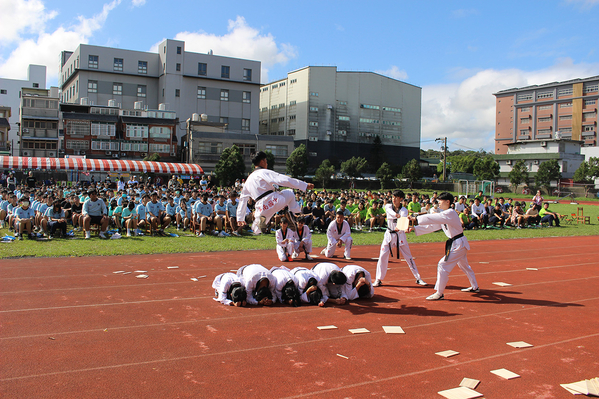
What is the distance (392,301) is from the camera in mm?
8172

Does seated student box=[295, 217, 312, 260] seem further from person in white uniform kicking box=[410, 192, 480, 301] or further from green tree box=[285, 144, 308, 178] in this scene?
green tree box=[285, 144, 308, 178]

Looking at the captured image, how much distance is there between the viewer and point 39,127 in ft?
201

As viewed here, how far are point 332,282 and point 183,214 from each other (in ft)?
37.7

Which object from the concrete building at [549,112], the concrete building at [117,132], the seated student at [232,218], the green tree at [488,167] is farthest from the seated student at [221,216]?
the concrete building at [549,112]

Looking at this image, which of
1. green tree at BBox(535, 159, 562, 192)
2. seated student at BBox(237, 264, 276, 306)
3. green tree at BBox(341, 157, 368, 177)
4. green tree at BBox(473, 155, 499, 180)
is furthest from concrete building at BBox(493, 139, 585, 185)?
seated student at BBox(237, 264, 276, 306)

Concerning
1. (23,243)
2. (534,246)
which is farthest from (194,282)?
(534,246)

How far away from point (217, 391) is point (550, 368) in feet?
13.3

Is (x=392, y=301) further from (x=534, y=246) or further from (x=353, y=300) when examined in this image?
(x=534, y=246)

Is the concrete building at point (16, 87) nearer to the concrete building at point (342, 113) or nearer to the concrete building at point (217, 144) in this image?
the concrete building at point (217, 144)

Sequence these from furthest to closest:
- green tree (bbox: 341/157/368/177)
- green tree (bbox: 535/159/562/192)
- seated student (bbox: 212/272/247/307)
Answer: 1. green tree (bbox: 341/157/368/177)
2. green tree (bbox: 535/159/562/192)
3. seated student (bbox: 212/272/247/307)

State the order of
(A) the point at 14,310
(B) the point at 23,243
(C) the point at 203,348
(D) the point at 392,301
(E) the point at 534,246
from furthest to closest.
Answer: (E) the point at 534,246, (B) the point at 23,243, (D) the point at 392,301, (A) the point at 14,310, (C) the point at 203,348

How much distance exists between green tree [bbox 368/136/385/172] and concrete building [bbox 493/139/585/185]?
2560cm

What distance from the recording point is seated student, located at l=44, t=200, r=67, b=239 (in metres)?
14.8

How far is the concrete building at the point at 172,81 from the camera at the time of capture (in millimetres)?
73438
